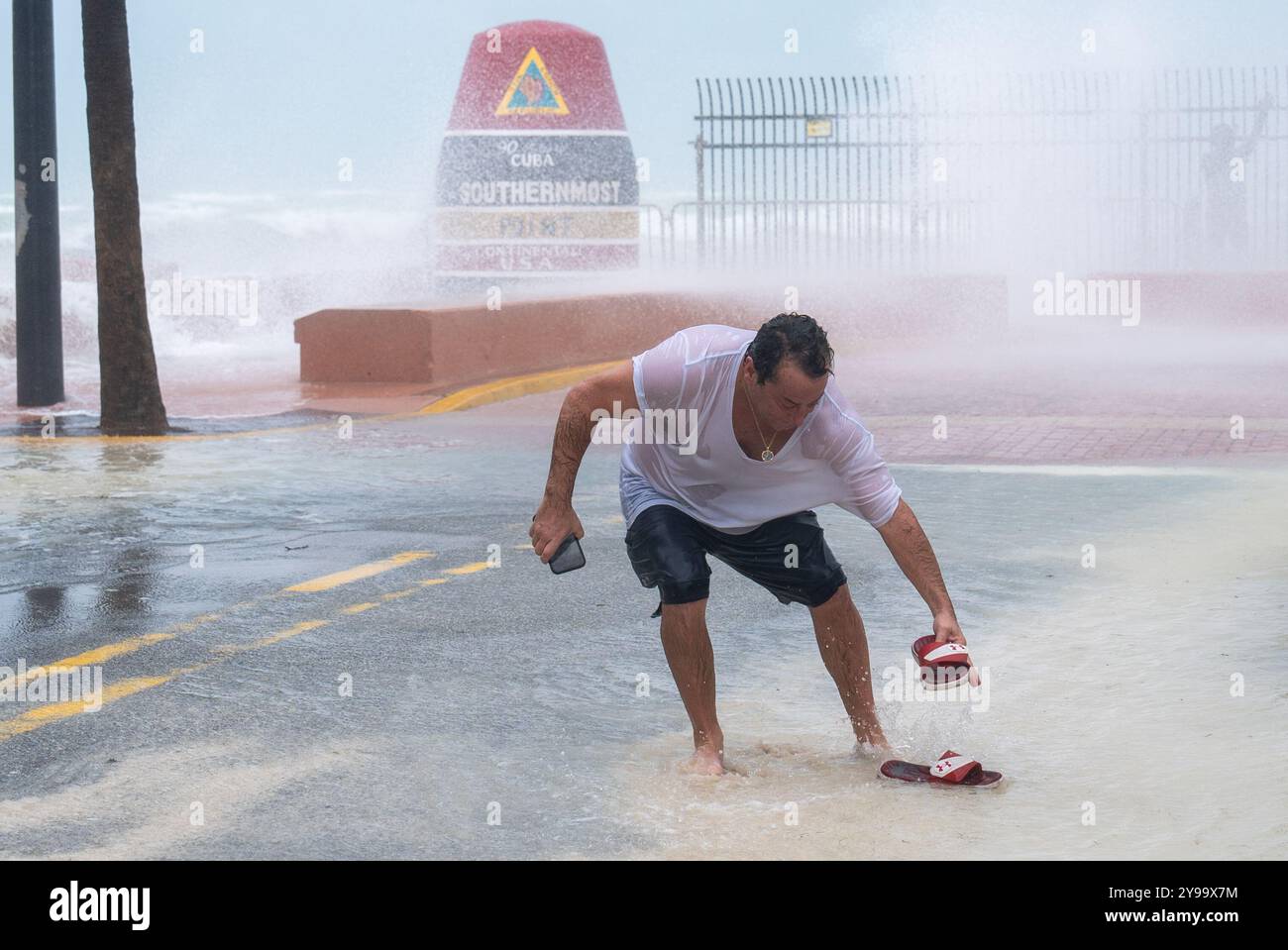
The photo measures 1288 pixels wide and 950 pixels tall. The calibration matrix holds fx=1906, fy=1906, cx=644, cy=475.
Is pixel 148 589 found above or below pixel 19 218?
below

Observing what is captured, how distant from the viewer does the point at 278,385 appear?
809 inches

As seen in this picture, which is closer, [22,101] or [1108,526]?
[1108,526]

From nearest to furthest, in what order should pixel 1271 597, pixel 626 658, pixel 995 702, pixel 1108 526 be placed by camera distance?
pixel 995 702 < pixel 626 658 < pixel 1271 597 < pixel 1108 526

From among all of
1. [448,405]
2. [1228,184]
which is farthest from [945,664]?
[1228,184]

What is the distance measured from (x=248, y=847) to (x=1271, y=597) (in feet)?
16.2

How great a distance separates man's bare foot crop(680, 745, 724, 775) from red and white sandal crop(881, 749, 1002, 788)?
1.52 ft

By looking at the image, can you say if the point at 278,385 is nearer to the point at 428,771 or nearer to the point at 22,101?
the point at 22,101

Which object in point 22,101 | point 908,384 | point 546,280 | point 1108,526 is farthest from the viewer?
point 546,280

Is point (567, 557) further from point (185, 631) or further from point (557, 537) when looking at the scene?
point (185, 631)

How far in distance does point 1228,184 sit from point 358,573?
22.6 m

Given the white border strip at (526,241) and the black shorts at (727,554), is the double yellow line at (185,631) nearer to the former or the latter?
the black shorts at (727,554)

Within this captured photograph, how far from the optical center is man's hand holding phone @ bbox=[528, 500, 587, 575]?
5.29 meters

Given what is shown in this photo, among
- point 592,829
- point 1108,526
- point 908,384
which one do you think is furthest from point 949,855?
point 908,384

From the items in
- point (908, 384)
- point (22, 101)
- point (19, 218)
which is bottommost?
point (908, 384)
